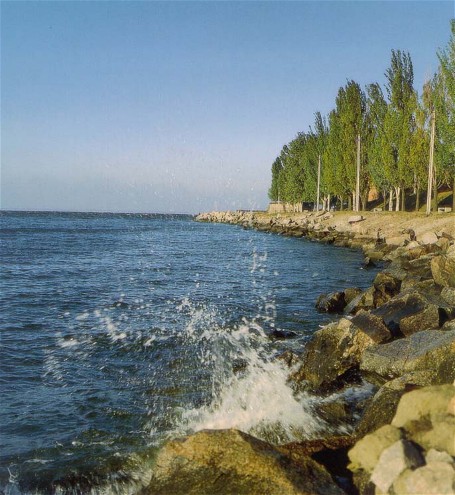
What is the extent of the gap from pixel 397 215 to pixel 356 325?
30539 millimetres

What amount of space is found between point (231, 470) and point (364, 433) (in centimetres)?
184

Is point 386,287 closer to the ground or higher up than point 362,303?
higher up

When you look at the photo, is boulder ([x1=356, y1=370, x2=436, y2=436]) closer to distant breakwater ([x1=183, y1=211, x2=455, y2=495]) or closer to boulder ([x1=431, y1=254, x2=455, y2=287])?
distant breakwater ([x1=183, y1=211, x2=455, y2=495])

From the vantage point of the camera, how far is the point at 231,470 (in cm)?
430

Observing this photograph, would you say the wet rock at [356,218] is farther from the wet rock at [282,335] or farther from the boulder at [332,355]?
the boulder at [332,355]

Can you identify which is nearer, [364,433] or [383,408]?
[364,433]

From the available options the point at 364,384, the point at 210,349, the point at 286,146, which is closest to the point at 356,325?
the point at 364,384

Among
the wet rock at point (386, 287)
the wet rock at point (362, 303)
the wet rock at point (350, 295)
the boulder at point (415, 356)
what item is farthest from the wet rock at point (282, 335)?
the wet rock at point (350, 295)

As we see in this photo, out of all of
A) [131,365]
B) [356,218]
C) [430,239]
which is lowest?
[131,365]

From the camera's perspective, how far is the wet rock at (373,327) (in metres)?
8.55

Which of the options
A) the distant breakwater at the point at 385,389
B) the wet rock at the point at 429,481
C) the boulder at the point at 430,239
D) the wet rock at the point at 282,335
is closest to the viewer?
the wet rock at the point at 429,481

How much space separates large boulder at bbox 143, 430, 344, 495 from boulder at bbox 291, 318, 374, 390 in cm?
368

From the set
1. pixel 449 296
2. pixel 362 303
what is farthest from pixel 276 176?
pixel 449 296

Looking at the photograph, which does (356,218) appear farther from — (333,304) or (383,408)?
(383,408)
